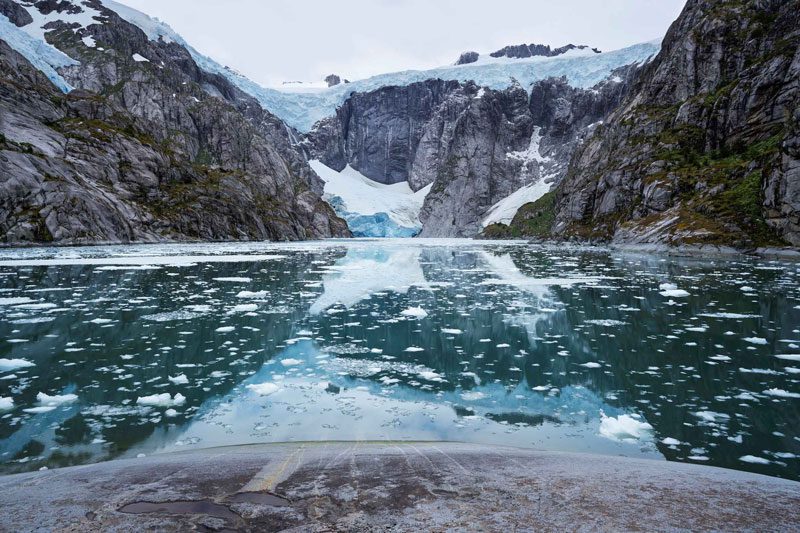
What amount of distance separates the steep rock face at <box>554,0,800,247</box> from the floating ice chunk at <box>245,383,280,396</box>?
156ft

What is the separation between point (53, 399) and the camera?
7.27 m

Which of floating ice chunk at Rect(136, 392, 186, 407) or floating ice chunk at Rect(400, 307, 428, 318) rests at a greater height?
floating ice chunk at Rect(136, 392, 186, 407)

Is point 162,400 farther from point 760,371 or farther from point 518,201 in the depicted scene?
point 518,201

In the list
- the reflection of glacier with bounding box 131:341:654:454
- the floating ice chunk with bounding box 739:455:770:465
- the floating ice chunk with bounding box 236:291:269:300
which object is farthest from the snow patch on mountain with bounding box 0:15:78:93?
the floating ice chunk with bounding box 739:455:770:465

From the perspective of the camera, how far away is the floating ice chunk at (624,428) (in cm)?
627

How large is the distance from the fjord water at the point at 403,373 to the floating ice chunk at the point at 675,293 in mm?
262

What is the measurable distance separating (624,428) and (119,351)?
10.6 metres

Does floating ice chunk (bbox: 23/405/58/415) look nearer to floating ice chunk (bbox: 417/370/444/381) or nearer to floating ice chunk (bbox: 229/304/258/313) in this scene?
floating ice chunk (bbox: 417/370/444/381)

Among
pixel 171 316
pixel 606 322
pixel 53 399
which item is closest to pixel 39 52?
pixel 171 316

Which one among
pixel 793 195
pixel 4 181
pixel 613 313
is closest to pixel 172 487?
pixel 613 313

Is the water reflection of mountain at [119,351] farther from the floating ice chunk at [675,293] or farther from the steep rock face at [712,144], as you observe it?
the steep rock face at [712,144]

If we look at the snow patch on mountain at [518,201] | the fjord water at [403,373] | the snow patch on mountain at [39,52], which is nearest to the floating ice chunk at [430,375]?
the fjord water at [403,373]

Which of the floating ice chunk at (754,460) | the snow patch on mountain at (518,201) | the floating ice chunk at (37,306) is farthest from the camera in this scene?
the snow patch on mountain at (518,201)

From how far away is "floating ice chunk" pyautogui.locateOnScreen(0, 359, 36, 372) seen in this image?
883 centimetres
